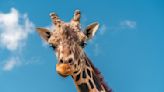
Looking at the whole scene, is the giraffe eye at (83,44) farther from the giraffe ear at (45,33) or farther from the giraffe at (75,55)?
the giraffe ear at (45,33)

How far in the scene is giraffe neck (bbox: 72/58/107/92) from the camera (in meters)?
10.3

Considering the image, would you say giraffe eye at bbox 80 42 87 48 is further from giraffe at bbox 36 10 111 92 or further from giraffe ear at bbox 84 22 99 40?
giraffe ear at bbox 84 22 99 40

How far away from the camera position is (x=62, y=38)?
397 inches

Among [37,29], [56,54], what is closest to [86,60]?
[56,54]

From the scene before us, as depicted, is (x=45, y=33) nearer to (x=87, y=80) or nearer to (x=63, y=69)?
(x=87, y=80)

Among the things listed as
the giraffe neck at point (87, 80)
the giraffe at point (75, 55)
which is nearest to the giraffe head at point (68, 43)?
the giraffe at point (75, 55)

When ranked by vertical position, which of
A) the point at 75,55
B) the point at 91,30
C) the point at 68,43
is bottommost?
the point at 75,55

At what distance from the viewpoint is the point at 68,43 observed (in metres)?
10.0

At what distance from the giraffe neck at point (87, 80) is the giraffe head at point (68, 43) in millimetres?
176

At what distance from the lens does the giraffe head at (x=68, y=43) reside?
958 centimetres

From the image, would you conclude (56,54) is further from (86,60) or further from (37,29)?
(37,29)

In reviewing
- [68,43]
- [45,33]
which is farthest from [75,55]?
[45,33]

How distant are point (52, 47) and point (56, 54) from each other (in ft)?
1.31

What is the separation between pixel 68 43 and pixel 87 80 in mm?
1019
